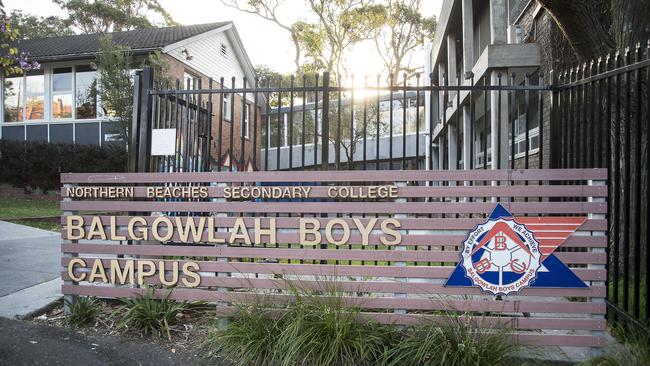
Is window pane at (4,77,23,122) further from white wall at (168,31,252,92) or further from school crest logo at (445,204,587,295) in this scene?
school crest logo at (445,204,587,295)

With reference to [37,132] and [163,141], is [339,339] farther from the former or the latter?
[37,132]

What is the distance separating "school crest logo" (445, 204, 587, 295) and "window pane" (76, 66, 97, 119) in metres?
18.4

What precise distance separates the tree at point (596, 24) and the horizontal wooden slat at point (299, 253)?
2249 millimetres

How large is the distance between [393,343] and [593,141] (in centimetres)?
231

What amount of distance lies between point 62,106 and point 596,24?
20.0 meters

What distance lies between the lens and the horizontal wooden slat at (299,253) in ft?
11.6

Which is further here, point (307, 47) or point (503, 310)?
point (307, 47)

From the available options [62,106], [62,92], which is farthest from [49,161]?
[62,92]

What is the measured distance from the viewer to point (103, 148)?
17.0 metres

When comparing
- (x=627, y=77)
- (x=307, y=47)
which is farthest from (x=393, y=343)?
(x=307, y=47)

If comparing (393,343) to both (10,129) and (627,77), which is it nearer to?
(627,77)

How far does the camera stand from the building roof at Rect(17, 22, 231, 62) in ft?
59.4

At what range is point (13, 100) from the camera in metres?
20.1

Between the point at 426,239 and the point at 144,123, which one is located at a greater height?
the point at 144,123
